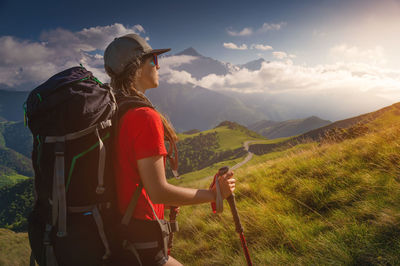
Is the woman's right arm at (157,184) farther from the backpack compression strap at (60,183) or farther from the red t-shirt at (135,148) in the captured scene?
the backpack compression strap at (60,183)

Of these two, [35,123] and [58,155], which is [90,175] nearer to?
[58,155]

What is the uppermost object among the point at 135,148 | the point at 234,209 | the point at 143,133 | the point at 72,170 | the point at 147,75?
the point at 147,75

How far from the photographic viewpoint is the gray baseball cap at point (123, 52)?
238cm

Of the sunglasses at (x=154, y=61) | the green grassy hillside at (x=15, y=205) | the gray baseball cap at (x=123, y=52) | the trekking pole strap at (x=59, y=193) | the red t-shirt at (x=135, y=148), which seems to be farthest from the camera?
the green grassy hillside at (x=15, y=205)

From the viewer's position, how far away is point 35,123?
1.79m

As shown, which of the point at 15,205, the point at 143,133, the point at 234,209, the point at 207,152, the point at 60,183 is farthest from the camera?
the point at 207,152

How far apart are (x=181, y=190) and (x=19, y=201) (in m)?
186

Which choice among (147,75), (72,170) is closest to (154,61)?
(147,75)

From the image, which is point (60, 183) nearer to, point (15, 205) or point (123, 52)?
point (123, 52)

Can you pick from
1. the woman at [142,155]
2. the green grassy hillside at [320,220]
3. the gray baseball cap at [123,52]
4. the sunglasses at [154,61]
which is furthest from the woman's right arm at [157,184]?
the green grassy hillside at [320,220]

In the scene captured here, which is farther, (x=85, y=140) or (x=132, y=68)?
(x=132, y=68)

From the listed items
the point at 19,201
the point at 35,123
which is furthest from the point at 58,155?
the point at 19,201

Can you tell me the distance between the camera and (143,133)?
177 centimetres

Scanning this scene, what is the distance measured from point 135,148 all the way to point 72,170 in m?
0.54
